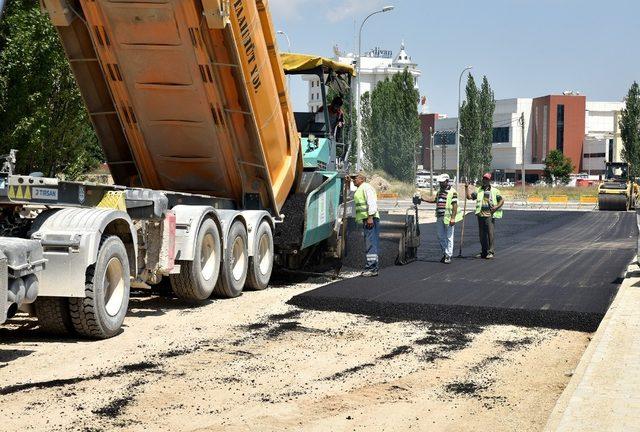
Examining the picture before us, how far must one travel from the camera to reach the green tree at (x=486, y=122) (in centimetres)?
7494

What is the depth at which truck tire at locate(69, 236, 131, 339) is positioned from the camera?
25.4 feet

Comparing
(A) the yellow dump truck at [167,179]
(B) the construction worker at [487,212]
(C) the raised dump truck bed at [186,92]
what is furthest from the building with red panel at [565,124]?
(C) the raised dump truck bed at [186,92]

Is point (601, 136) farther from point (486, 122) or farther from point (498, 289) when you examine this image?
point (498, 289)

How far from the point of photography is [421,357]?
7363 mm

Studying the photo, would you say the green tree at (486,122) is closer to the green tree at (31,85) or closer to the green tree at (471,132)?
the green tree at (471,132)

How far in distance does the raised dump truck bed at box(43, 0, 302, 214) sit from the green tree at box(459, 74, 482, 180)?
63917 millimetres

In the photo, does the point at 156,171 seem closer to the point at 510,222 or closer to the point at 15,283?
the point at 15,283

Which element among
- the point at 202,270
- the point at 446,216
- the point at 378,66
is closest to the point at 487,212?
the point at 446,216

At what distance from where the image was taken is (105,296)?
8.24 m

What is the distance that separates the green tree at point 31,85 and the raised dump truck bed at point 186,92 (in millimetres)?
6202

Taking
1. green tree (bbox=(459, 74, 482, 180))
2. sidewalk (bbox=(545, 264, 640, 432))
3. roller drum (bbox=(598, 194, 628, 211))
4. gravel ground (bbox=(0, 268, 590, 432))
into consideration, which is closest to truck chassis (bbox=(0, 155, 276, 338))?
gravel ground (bbox=(0, 268, 590, 432))

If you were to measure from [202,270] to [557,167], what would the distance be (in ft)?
266

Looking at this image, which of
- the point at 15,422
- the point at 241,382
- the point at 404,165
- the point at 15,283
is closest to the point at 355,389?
the point at 241,382

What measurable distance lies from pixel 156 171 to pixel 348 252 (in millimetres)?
4173
